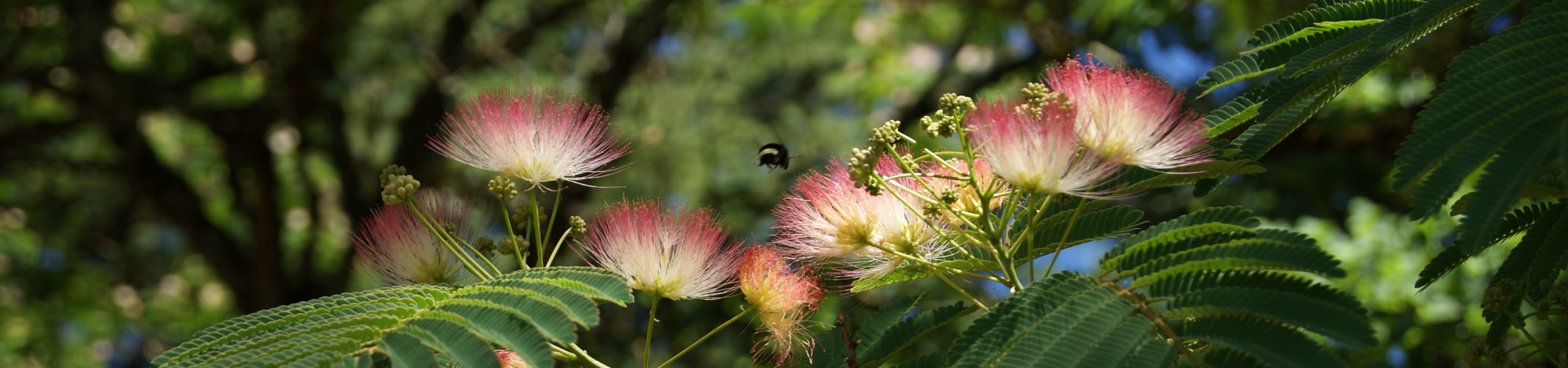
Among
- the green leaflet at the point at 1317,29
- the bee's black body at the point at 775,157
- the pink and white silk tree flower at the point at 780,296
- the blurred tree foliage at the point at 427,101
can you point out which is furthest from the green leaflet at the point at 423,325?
the blurred tree foliage at the point at 427,101

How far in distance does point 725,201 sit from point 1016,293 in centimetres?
766

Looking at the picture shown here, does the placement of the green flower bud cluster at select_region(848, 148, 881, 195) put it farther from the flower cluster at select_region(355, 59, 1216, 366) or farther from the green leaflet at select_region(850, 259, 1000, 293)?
the green leaflet at select_region(850, 259, 1000, 293)

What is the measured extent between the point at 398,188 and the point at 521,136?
0.23m

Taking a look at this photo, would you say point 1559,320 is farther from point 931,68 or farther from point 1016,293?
point 931,68

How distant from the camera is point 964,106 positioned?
193 centimetres

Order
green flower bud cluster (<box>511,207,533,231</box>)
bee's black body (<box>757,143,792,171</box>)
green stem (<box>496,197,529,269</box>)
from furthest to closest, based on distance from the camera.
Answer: bee's black body (<box>757,143,792,171</box>) → green flower bud cluster (<box>511,207,533,231</box>) → green stem (<box>496,197,529,269</box>)

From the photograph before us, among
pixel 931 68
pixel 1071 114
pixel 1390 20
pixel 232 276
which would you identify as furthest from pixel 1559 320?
pixel 232 276

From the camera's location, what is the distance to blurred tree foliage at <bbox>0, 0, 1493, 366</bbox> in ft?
25.1

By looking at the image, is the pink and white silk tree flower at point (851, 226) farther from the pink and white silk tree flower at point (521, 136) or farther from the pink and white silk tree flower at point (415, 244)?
the pink and white silk tree flower at point (415, 244)

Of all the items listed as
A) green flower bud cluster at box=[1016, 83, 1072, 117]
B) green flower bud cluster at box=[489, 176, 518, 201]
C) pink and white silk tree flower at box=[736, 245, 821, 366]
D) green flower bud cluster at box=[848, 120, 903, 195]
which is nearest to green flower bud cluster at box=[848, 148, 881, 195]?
green flower bud cluster at box=[848, 120, 903, 195]

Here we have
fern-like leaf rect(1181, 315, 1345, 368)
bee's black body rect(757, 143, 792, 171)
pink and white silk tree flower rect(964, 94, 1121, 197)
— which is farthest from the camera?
bee's black body rect(757, 143, 792, 171)

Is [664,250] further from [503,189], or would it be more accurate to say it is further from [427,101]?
[427,101]

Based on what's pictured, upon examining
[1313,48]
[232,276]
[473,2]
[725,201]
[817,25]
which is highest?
[817,25]

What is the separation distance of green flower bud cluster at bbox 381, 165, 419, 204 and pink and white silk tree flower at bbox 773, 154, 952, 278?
65 centimetres
